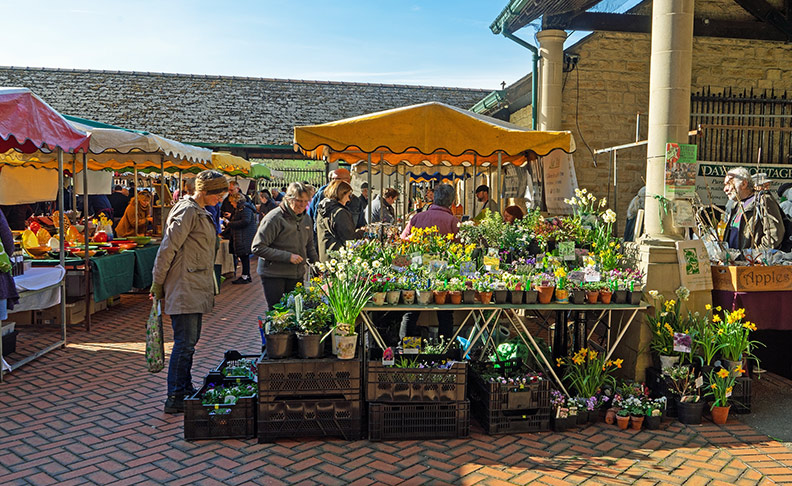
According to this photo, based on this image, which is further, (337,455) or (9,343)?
(9,343)

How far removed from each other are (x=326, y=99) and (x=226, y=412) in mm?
19167

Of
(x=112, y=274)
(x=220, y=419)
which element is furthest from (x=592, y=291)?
(x=112, y=274)

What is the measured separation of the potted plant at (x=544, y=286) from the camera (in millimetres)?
4762

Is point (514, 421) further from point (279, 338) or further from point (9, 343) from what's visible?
point (9, 343)

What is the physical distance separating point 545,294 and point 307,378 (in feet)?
6.32

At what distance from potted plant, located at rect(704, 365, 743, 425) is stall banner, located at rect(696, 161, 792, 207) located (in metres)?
6.25

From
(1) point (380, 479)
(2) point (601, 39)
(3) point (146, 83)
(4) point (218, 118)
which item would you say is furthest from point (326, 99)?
(1) point (380, 479)

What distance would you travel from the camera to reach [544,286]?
4.77m

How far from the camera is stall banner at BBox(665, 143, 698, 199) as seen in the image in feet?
17.1

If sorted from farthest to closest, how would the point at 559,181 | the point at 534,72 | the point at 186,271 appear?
the point at 534,72 < the point at 559,181 < the point at 186,271

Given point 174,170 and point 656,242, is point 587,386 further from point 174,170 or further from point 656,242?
point 174,170

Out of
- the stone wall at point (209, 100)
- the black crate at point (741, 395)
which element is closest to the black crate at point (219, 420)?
the black crate at point (741, 395)

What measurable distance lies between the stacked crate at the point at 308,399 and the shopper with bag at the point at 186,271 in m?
0.78

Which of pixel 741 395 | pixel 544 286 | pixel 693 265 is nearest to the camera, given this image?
pixel 544 286
